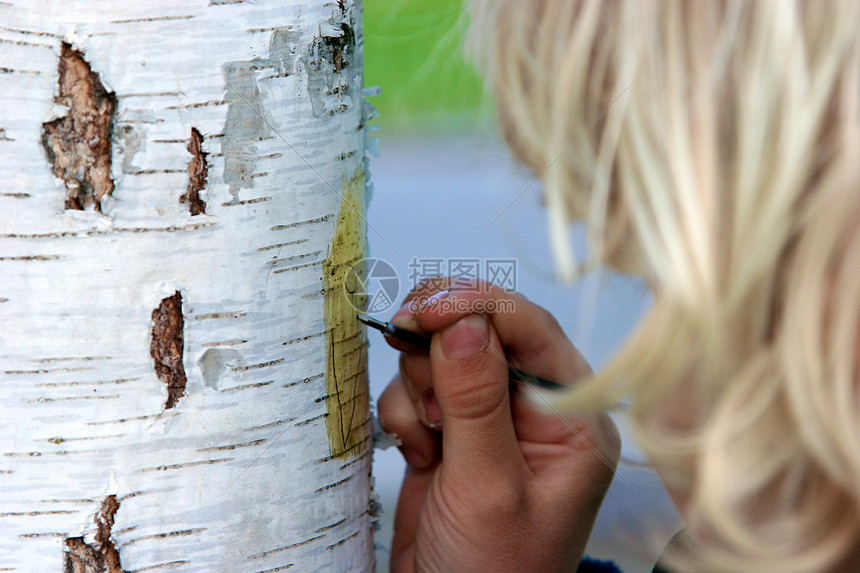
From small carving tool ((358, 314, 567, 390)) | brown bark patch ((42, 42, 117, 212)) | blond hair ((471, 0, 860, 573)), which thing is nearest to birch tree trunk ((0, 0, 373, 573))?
brown bark patch ((42, 42, 117, 212))

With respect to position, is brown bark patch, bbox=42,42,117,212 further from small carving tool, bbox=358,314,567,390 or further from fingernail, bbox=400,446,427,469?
fingernail, bbox=400,446,427,469

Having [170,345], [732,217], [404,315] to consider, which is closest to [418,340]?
[404,315]

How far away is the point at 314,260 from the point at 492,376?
25 cm

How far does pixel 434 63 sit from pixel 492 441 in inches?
17.8

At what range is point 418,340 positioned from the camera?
827mm

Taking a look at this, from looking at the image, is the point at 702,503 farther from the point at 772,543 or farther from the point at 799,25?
the point at 799,25

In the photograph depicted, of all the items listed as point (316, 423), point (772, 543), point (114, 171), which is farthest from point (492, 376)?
→ point (114, 171)

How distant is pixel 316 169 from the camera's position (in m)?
0.64

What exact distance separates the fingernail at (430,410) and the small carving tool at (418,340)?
0.24 feet

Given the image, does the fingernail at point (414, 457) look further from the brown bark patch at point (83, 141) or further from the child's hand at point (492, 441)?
the brown bark patch at point (83, 141)

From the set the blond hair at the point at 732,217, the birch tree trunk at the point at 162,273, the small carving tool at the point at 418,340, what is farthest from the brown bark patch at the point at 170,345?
the blond hair at the point at 732,217

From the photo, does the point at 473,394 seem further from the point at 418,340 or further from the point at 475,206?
the point at 475,206

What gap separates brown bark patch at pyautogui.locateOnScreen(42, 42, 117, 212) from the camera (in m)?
0.54

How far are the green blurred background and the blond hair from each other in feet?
0.59
